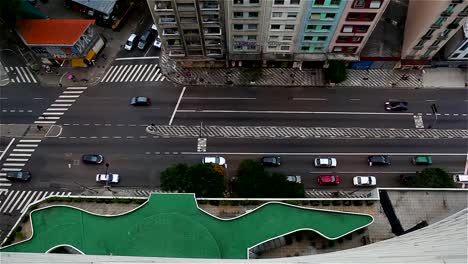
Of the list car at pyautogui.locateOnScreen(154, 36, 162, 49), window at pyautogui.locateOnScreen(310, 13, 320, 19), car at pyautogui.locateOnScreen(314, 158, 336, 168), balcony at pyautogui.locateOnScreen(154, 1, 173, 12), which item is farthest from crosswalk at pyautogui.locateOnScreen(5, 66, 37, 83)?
car at pyautogui.locateOnScreen(314, 158, 336, 168)

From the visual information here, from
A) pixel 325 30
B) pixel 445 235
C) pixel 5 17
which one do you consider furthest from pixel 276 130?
pixel 5 17

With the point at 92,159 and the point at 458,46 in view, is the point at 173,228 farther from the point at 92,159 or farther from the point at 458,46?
the point at 458,46

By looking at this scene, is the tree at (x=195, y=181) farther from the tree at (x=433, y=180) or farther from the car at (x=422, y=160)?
the car at (x=422, y=160)

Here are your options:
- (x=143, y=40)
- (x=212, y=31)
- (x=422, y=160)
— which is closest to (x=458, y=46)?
(x=422, y=160)

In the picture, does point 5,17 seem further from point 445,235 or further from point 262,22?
point 445,235

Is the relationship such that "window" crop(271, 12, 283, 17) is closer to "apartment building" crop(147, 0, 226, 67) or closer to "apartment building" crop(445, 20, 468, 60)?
"apartment building" crop(147, 0, 226, 67)

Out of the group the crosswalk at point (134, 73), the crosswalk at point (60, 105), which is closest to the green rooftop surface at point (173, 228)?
the crosswalk at point (60, 105)

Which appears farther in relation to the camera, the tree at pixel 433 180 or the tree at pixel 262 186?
the tree at pixel 433 180
